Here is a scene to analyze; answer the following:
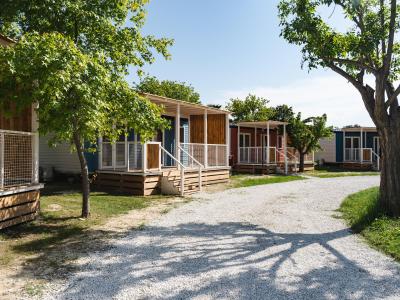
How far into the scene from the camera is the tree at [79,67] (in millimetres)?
7039

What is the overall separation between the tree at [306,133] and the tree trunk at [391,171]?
15.7 metres

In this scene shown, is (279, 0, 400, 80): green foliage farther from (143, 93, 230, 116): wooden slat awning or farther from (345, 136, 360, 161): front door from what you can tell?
(345, 136, 360, 161): front door

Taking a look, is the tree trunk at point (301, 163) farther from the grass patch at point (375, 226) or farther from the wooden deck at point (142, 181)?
the grass patch at point (375, 226)

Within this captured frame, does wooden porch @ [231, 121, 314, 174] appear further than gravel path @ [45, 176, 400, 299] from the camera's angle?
Yes

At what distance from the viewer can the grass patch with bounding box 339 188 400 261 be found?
7.02 m

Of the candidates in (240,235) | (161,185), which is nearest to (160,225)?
(240,235)

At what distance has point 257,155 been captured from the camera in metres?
24.9

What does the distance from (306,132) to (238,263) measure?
802 inches

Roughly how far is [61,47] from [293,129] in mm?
19958

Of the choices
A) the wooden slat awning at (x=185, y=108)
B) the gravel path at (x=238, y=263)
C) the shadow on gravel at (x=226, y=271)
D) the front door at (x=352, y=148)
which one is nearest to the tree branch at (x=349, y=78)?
the gravel path at (x=238, y=263)

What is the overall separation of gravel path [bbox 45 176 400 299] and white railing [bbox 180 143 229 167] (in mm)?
7204

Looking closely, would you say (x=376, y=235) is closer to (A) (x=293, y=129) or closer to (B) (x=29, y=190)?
(B) (x=29, y=190)

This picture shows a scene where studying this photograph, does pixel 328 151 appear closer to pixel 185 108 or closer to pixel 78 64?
pixel 185 108

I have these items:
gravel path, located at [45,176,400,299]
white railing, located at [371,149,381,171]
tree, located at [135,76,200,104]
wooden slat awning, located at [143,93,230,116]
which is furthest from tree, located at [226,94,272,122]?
gravel path, located at [45,176,400,299]
